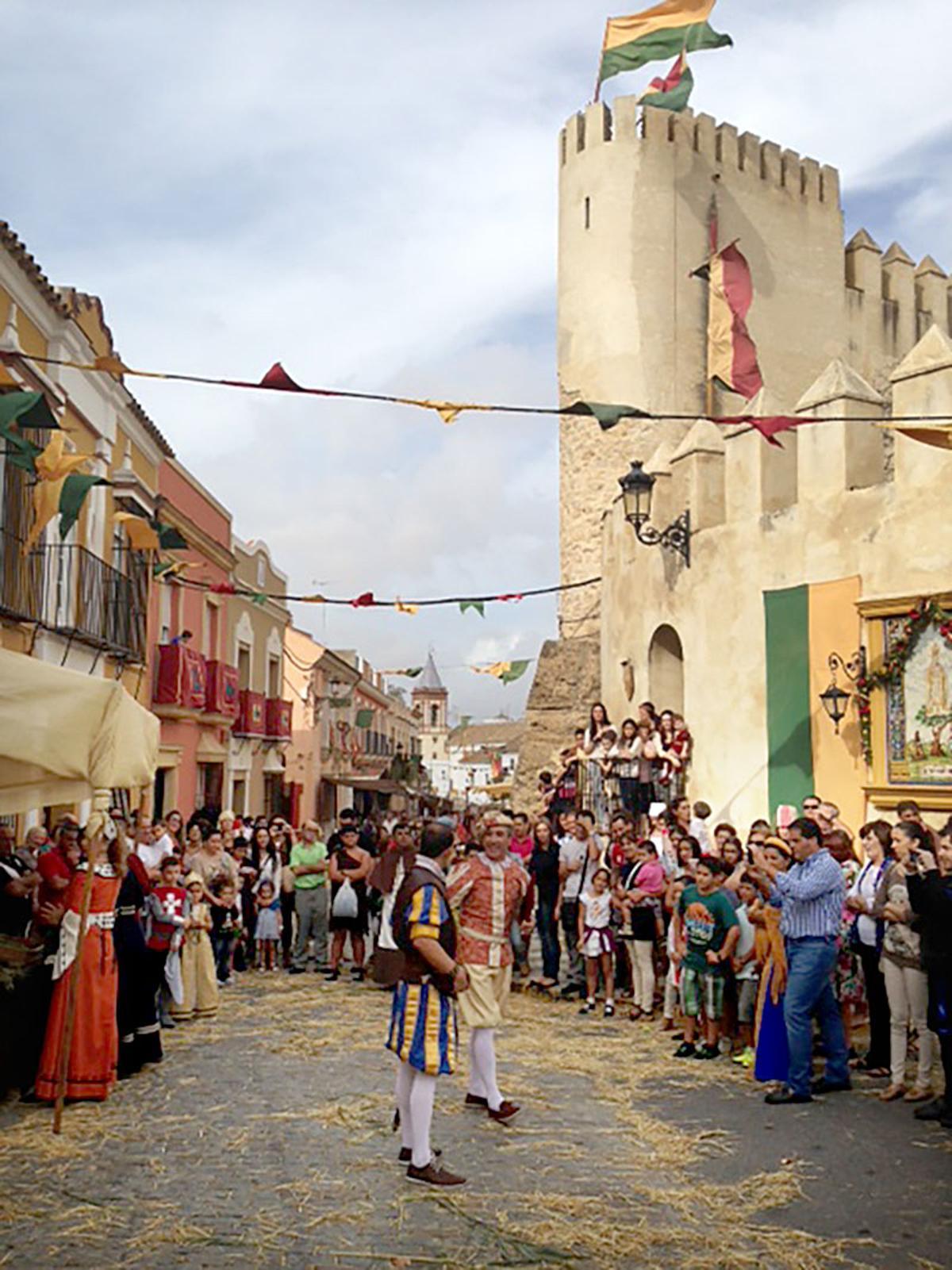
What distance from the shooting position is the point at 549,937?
12.2 metres

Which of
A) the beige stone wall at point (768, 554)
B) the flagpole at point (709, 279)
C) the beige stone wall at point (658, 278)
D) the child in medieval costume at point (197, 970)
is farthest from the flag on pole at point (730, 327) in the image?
the child in medieval costume at point (197, 970)

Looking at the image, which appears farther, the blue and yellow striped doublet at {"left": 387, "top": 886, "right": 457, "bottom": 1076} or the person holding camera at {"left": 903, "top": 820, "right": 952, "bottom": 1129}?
the person holding camera at {"left": 903, "top": 820, "right": 952, "bottom": 1129}

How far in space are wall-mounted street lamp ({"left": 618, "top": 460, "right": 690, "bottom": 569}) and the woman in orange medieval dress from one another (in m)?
8.55

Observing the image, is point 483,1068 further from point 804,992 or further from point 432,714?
point 432,714

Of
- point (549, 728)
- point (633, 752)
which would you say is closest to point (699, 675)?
point (633, 752)

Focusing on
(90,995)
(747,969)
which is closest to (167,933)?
(90,995)

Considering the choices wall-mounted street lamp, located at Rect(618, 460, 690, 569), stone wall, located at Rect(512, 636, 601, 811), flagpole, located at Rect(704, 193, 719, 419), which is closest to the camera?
wall-mounted street lamp, located at Rect(618, 460, 690, 569)

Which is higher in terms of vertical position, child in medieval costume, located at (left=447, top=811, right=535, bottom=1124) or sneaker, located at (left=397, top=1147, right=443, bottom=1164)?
child in medieval costume, located at (left=447, top=811, right=535, bottom=1124)

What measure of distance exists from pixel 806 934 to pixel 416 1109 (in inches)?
111

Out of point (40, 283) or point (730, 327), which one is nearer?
point (40, 283)

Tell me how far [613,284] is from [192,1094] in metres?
20.9

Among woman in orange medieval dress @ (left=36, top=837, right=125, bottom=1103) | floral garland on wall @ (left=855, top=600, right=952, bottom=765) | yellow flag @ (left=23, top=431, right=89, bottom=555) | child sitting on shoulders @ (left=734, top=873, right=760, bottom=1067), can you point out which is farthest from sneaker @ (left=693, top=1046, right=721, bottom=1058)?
yellow flag @ (left=23, top=431, right=89, bottom=555)

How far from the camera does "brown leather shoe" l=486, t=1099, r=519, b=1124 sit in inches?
273

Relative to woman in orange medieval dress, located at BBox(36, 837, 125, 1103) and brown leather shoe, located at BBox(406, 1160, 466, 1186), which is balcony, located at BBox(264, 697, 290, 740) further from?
brown leather shoe, located at BBox(406, 1160, 466, 1186)
